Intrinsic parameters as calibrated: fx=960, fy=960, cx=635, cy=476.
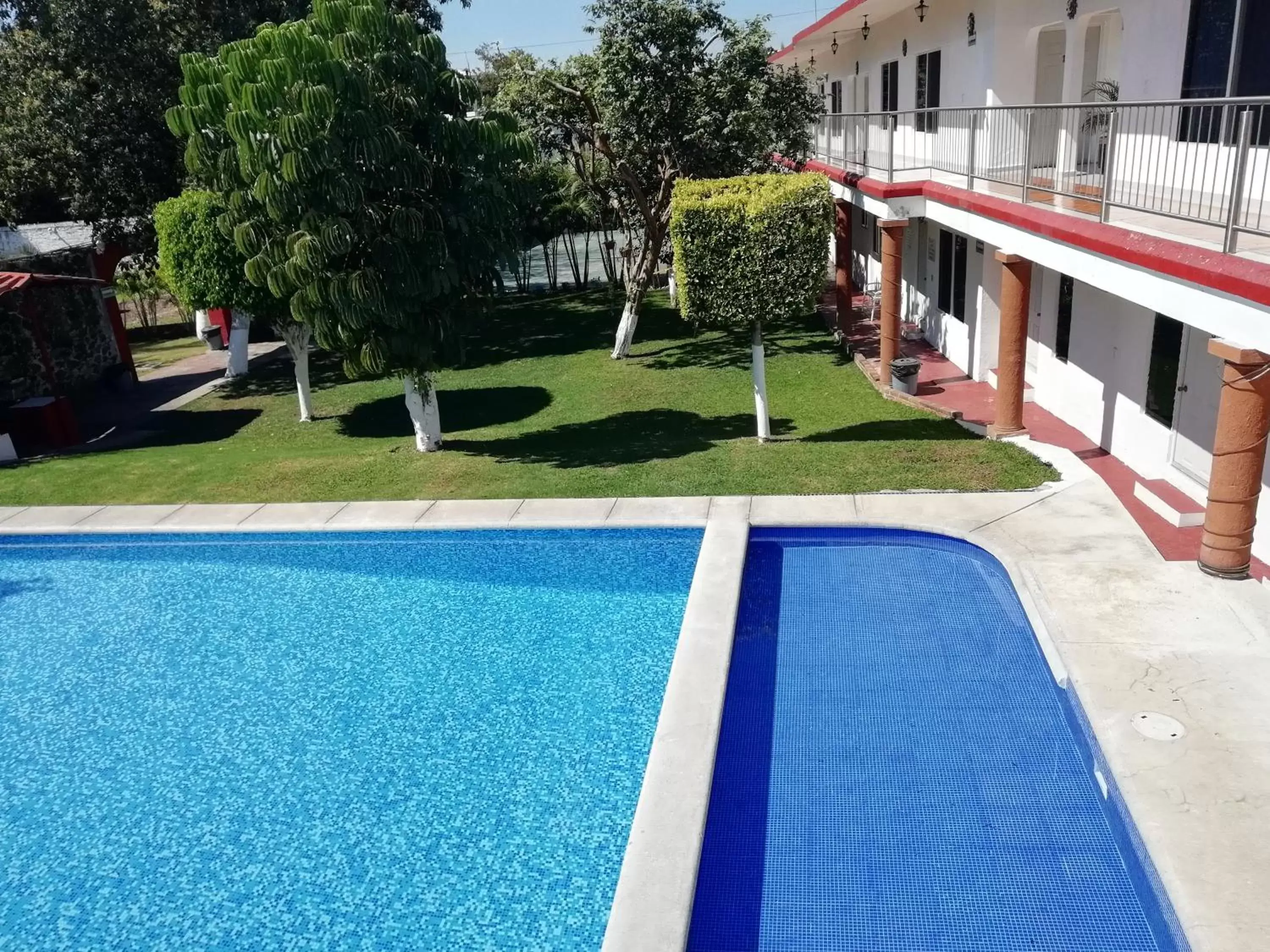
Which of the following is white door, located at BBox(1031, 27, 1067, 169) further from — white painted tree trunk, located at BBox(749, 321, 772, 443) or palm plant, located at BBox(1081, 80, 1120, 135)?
white painted tree trunk, located at BBox(749, 321, 772, 443)

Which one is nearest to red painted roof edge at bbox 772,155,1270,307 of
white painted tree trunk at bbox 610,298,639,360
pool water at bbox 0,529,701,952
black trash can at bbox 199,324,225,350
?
pool water at bbox 0,529,701,952

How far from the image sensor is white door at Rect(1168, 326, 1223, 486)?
1020 centimetres

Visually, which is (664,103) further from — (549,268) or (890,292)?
(549,268)

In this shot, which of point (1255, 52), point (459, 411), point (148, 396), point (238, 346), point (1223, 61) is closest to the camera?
point (1255, 52)

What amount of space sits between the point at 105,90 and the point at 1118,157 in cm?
1969

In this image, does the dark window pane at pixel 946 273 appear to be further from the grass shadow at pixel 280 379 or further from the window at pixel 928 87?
the grass shadow at pixel 280 379

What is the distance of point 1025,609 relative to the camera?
861 centimetres

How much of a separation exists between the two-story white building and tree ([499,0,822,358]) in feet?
6.38

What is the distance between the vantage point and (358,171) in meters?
11.6

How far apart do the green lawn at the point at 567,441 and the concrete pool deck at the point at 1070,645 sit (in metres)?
0.59

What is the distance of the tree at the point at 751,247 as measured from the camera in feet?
40.7

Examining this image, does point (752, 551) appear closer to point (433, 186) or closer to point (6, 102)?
point (433, 186)

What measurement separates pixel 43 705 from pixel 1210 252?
10809 mm

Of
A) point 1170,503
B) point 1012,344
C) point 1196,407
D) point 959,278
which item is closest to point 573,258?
point 959,278
